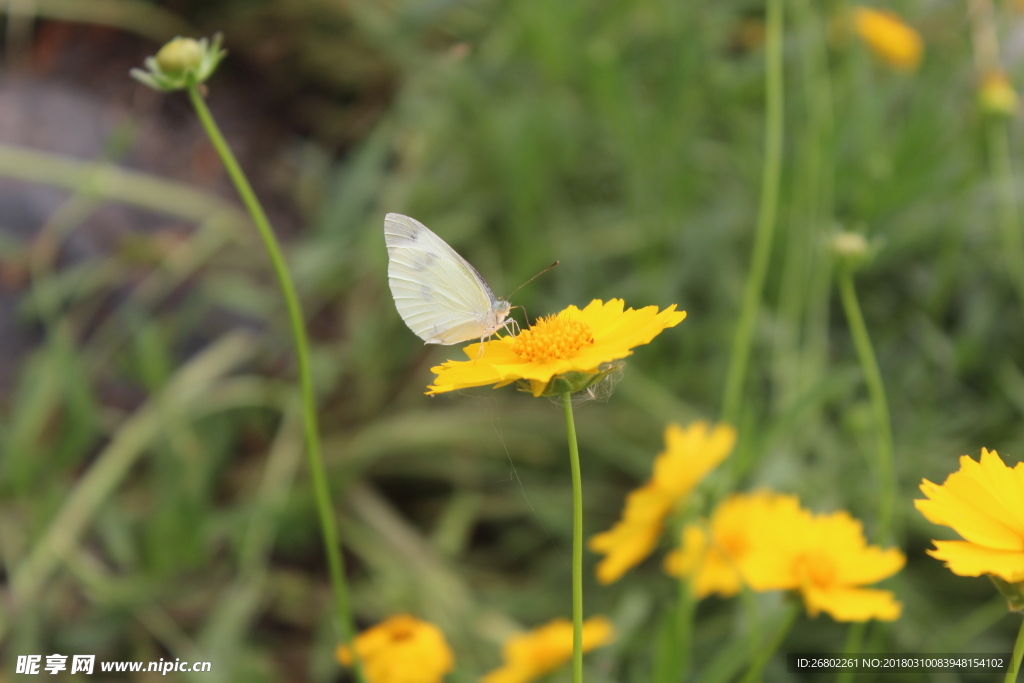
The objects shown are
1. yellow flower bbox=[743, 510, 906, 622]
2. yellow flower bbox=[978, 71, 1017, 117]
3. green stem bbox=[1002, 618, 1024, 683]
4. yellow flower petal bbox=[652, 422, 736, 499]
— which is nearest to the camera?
green stem bbox=[1002, 618, 1024, 683]

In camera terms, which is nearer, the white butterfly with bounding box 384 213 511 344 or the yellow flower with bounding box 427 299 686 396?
the yellow flower with bounding box 427 299 686 396

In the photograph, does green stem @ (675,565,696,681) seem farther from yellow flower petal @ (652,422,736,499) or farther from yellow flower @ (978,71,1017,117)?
yellow flower @ (978,71,1017,117)

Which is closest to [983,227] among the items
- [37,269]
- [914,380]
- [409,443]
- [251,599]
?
[914,380]

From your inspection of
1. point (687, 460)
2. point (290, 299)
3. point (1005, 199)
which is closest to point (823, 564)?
point (687, 460)

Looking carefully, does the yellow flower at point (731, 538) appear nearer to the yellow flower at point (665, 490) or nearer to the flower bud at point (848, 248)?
the yellow flower at point (665, 490)

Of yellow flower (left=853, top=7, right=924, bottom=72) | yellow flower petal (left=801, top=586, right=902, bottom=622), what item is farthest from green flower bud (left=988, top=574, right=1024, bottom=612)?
yellow flower (left=853, top=7, right=924, bottom=72)

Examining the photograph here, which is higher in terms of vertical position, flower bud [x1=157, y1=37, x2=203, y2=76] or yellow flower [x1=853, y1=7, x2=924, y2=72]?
yellow flower [x1=853, y1=7, x2=924, y2=72]

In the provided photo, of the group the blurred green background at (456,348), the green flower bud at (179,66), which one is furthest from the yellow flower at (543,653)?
the green flower bud at (179,66)
